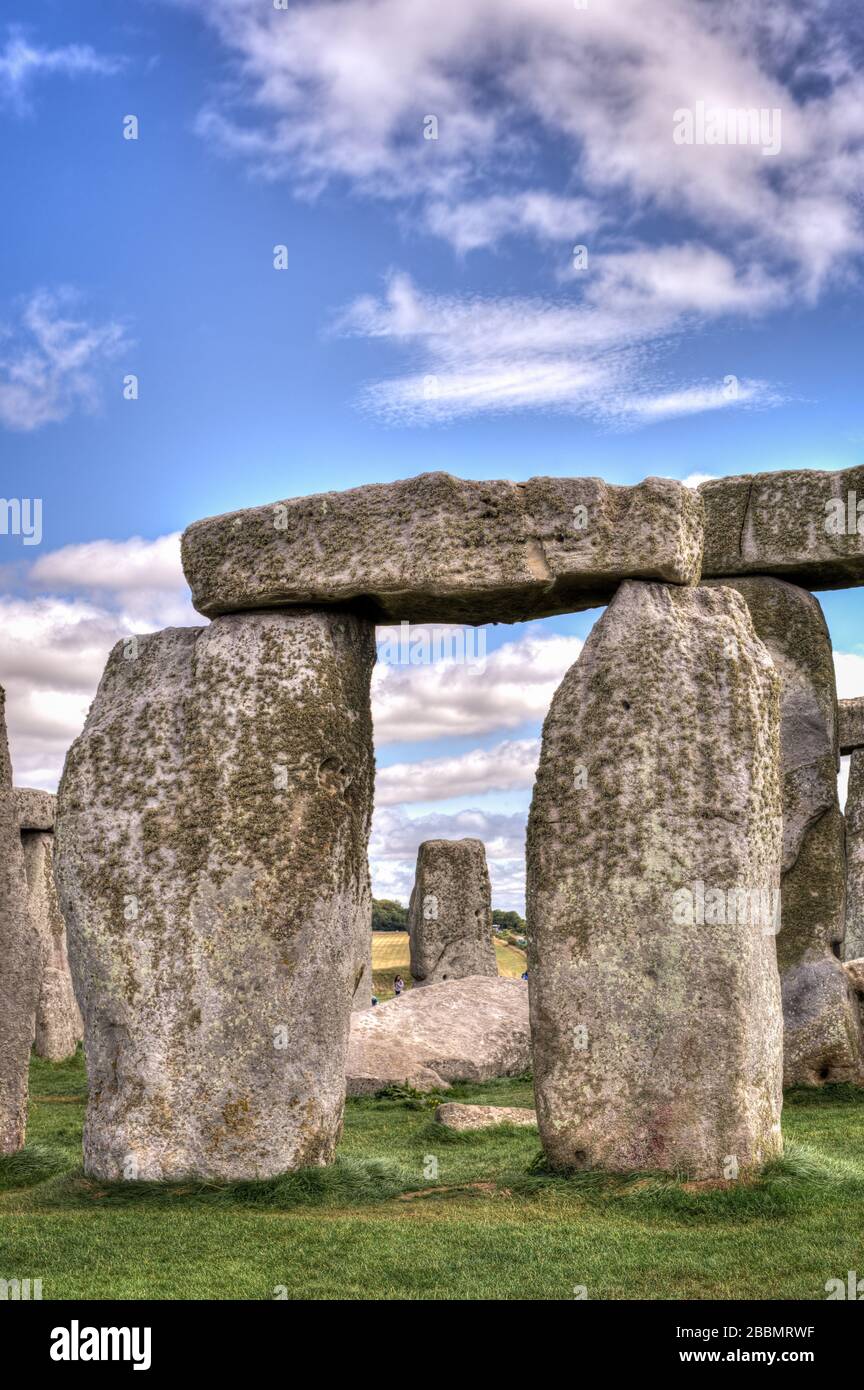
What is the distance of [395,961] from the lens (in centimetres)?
3806

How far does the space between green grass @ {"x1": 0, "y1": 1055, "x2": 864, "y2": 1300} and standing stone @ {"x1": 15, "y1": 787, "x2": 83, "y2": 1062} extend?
9394 mm

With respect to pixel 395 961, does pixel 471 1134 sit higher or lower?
lower

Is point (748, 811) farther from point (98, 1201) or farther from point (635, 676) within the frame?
point (98, 1201)

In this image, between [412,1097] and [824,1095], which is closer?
[824,1095]

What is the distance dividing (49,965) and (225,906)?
1151 cm

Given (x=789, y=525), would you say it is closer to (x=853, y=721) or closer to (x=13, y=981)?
(x=853, y=721)

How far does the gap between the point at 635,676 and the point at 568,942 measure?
1.63 meters

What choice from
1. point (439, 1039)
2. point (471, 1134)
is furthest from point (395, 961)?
point (471, 1134)

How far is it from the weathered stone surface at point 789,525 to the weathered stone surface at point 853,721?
6461mm

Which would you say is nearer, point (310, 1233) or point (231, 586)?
point (310, 1233)

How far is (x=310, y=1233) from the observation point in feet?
24.7

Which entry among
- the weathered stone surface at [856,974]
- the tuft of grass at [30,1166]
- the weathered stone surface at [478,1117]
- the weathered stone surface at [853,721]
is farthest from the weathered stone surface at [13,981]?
the weathered stone surface at [853,721]

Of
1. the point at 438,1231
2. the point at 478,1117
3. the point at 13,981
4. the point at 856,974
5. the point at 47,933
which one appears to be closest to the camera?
the point at 438,1231

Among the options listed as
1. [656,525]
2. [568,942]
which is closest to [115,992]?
[568,942]
